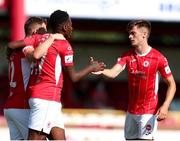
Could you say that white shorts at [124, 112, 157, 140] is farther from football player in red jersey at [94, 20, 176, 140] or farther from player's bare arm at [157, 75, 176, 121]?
player's bare arm at [157, 75, 176, 121]

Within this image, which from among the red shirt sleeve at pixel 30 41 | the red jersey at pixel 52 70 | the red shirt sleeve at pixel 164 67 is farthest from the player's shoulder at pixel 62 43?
the red shirt sleeve at pixel 164 67

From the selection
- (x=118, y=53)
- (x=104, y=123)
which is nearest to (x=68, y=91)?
(x=118, y=53)

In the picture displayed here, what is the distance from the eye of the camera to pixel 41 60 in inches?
310

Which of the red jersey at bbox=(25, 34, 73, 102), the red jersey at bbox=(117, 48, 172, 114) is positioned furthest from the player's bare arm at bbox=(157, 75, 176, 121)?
the red jersey at bbox=(25, 34, 73, 102)

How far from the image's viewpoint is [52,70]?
7863 millimetres

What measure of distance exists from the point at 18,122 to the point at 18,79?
18.0 inches

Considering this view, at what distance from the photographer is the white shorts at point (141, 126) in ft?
29.8

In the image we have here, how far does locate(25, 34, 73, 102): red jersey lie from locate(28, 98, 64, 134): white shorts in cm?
5

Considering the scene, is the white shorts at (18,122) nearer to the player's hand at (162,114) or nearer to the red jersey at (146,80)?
the red jersey at (146,80)

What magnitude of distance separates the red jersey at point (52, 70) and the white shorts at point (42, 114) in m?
0.05

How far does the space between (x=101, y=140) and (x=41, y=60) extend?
20.8 ft

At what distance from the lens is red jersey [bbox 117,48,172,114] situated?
9078 millimetres

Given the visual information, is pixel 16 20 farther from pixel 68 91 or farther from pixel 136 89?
pixel 136 89

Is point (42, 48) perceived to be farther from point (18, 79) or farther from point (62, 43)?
point (18, 79)
